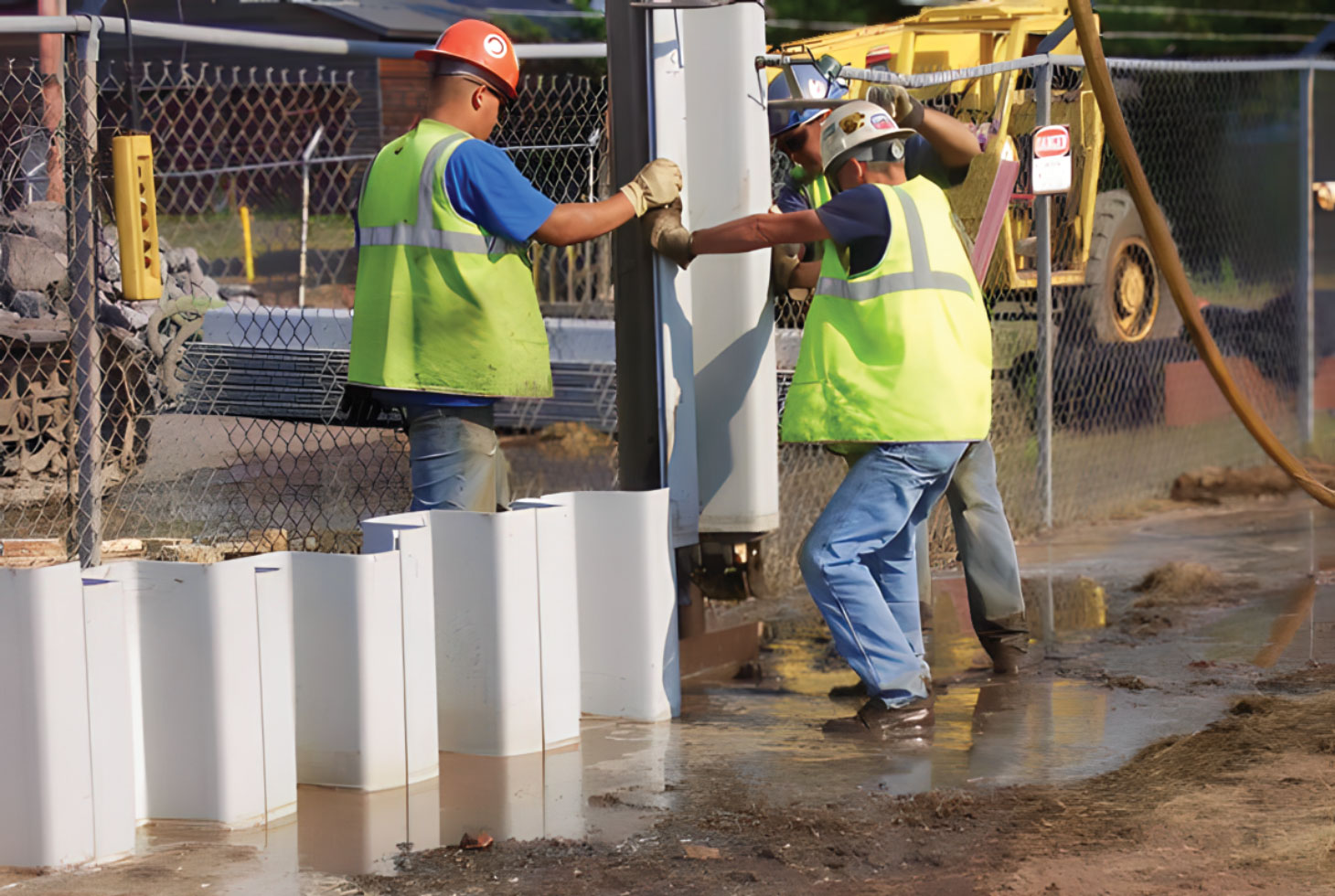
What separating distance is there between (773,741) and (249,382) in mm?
4748

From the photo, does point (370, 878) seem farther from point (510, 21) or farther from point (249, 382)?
point (510, 21)

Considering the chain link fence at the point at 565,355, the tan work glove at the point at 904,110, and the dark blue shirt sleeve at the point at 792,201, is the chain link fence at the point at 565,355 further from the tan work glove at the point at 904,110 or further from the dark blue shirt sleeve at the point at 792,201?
the tan work glove at the point at 904,110

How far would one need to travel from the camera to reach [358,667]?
15.9 ft

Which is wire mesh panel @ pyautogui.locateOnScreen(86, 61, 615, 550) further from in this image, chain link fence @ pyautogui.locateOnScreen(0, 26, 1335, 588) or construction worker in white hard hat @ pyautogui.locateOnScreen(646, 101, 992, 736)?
construction worker in white hard hat @ pyautogui.locateOnScreen(646, 101, 992, 736)

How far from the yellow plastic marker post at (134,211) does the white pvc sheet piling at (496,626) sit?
1109 mm

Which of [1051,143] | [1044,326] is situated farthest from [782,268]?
[1044,326]

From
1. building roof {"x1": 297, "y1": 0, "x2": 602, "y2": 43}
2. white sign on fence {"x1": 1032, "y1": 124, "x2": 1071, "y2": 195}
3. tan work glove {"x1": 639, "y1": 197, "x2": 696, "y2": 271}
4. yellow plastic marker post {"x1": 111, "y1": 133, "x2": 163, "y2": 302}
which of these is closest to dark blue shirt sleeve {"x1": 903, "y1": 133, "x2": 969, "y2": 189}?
tan work glove {"x1": 639, "y1": 197, "x2": 696, "y2": 271}

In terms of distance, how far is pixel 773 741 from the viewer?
5.55 metres

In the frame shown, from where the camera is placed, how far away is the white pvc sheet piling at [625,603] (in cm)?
578

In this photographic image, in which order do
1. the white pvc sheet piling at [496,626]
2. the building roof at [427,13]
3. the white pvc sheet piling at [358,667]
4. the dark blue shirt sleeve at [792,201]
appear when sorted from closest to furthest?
the white pvc sheet piling at [358,667], the white pvc sheet piling at [496,626], the dark blue shirt sleeve at [792,201], the building roof at [427,13]

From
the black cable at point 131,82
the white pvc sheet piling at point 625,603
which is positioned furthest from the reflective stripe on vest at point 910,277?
the black cable at point 131,82

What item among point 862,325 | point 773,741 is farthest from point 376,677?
point 862,325

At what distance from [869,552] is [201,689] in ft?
7.30

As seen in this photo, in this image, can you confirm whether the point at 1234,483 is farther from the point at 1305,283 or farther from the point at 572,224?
the point at 572,224
